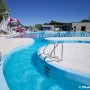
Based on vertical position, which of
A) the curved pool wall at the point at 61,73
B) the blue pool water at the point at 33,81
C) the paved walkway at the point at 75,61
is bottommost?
the blue pool water at the point at 33,81

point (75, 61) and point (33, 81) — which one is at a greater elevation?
point (75, 61)

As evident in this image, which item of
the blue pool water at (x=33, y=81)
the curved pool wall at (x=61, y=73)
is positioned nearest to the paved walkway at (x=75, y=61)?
the curved pool wall at (x=61, y=73)

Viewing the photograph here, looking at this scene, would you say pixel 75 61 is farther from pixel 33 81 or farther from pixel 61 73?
pixel 33 81

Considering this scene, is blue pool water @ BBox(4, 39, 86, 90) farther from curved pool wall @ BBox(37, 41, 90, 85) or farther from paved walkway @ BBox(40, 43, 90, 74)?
paved walkway @ BBox(40, 43, 90, 74)

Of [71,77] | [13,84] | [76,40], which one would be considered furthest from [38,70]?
[76,40]

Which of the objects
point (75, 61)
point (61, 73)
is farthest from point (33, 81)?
point (75, 61)

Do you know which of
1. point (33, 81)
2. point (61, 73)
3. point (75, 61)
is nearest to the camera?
point (61, 73)

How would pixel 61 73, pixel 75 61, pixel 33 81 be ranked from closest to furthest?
pixel 61 73 < pixel 33 81 < pixel 75 61

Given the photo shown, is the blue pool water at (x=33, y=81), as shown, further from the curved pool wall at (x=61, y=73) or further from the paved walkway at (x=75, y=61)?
the paved walkway at (x=75, y=61)

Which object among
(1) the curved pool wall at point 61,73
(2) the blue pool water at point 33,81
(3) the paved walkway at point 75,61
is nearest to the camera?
(1) the curved pool wall at point 61,73

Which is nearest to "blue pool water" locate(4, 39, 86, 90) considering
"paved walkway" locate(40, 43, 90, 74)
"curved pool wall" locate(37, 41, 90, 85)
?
"curved pool wall" locate(37, 41, 90, 85)

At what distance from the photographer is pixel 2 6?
41031 millimetres

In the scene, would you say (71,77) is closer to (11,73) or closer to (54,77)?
(54,77)

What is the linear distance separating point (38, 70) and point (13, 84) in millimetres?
1723
